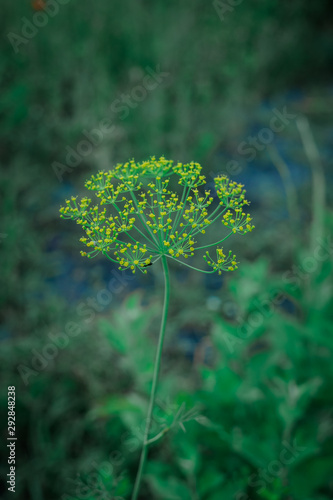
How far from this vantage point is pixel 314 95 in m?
5.35

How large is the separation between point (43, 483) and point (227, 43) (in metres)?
3.50

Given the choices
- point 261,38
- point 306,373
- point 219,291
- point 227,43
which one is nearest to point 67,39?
point 227,43

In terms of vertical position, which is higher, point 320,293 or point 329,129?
point 329,129

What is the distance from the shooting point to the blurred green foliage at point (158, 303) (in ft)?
5.82

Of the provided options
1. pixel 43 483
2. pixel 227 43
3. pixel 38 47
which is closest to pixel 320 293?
pixel 43 483

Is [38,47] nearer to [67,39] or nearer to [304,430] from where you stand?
[67,39]

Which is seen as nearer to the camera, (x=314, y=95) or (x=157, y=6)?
(x=157, y=6)

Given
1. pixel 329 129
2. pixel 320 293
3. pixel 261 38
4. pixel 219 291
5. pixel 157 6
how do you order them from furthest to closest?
pixel 329 129, pixel 261 38, pixel 157 6, pixel 219 291, pixel 320 293

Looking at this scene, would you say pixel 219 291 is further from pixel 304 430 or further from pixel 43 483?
pixel 43 483

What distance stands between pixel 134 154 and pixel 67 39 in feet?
3.52

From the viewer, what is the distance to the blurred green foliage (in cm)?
177

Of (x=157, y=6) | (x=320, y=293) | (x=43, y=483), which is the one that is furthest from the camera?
(x=157, y=6)

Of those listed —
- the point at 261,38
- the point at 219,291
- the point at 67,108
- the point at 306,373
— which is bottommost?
the point at 306,373

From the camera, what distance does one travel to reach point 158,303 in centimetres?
271
